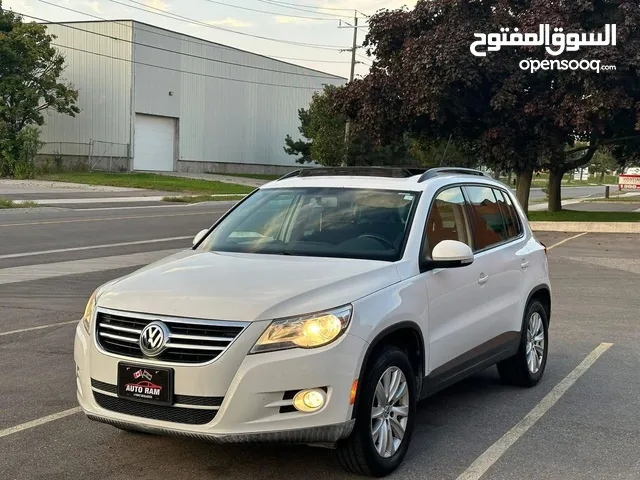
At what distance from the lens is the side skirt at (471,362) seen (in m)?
4.98

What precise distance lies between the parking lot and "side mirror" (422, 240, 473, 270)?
3.72ft

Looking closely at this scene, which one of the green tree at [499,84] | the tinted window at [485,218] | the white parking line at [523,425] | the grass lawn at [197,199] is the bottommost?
the grass lawn at [197,199]

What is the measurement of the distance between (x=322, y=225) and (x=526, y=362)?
2.25 meters

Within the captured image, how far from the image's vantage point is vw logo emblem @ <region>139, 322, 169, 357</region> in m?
4.00

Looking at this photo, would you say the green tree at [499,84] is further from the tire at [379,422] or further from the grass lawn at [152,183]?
the tire at [379,422]

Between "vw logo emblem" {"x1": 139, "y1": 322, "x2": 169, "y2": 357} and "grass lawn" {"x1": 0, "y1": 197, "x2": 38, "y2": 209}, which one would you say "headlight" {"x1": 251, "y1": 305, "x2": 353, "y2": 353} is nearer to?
"vw logo emblem" {"x1": 139, "y1": 322, "x2": 169, "y2": 357}

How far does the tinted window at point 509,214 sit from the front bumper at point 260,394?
2.89m

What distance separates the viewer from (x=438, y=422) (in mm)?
5500

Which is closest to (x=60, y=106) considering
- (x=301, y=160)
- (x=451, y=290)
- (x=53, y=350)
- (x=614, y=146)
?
(x=301, y=160)

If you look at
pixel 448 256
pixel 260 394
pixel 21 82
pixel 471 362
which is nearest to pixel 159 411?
pixel 260 394

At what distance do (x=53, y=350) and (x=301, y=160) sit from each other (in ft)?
194

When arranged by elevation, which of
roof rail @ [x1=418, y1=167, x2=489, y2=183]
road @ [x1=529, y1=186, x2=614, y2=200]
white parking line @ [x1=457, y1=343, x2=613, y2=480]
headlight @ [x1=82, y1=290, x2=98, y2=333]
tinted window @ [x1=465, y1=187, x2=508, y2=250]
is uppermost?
roof rail @ [x1=418, y1=167, x2=489, y2=183]

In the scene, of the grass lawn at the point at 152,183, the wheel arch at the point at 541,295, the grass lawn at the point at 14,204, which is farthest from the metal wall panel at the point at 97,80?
the wheel arch at the point at 541,295

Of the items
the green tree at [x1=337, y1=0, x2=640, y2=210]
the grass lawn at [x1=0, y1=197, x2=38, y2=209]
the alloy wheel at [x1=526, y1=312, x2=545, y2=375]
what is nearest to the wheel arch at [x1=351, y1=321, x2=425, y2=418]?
the alloy wheel at [x1=526, y1=312, x2=545, y2=375]
